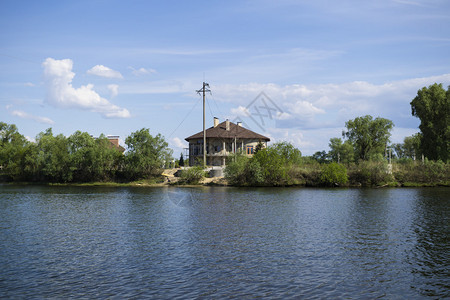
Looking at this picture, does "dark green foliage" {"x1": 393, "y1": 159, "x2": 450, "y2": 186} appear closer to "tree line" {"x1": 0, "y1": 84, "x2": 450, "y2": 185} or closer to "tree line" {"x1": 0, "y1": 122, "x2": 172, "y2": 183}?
"tree line" {"x1": 0, "y1": 84, "x2": 450, "y2": 185}

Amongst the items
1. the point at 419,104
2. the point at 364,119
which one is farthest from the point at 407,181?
the point at 364,119

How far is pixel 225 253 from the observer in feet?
74.8

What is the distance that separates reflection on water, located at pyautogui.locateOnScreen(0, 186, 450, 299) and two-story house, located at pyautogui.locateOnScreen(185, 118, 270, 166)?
193 ft

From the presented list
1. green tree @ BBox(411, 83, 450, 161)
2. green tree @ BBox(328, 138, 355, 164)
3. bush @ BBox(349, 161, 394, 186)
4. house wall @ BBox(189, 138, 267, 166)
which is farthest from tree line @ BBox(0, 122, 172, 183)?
green tree @ BBox(328, 138, 355, 164)

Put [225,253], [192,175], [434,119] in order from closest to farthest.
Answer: [225,253], [192,175], [434,119]

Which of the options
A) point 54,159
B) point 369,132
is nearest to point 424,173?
point 369,132

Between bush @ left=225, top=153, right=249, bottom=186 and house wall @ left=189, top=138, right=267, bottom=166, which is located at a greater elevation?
house wall @ left=189, top=138, right=267, bottom=166

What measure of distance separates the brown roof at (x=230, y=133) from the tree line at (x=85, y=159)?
1567 cm

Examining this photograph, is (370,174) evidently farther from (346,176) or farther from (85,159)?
(85,159)

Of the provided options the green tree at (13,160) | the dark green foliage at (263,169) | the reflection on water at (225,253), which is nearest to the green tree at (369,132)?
the dark green foliage at (263,169)

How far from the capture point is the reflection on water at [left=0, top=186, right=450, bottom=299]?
16.9 m

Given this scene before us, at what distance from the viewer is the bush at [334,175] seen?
75938 mm

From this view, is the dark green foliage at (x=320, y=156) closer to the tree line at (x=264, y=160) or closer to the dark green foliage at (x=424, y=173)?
the tree line at (x=264, y=160)

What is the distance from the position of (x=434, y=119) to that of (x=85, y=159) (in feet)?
260
